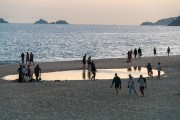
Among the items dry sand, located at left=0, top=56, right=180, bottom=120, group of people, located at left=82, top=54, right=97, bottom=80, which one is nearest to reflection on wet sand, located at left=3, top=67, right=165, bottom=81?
group of people, located at left=82, top=54, right=97, bottom=80

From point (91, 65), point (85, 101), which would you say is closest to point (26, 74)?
point (91, 65)

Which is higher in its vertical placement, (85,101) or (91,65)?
(91,65)

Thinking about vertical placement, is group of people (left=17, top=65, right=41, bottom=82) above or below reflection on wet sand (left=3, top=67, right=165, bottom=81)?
above

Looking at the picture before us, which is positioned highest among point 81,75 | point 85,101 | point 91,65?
point 91,65

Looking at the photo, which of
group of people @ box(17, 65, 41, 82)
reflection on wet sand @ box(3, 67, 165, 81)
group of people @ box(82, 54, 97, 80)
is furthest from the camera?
reflection on wet sand @ box(3, 67, 165, 81)

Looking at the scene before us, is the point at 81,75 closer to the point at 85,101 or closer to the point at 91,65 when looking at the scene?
the point at 91,65

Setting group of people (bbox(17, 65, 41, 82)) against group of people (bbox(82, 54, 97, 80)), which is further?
group of people (bbox(82, 54, 97, 80))

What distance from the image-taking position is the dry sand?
20188mm

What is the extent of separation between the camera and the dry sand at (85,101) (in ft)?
66.2

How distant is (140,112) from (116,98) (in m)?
3.95

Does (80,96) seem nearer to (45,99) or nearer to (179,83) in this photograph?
(45,99)

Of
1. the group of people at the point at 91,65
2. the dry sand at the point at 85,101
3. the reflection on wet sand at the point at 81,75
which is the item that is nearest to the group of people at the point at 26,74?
the dry sand at the point at 85,101

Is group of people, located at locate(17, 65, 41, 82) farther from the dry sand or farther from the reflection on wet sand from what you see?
the reflection on wet sand

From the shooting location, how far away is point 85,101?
23656 millimetres
